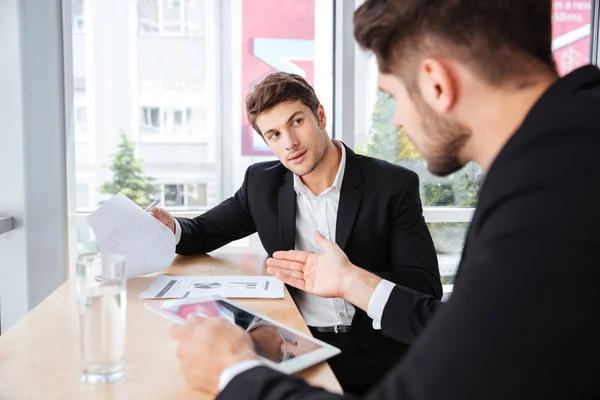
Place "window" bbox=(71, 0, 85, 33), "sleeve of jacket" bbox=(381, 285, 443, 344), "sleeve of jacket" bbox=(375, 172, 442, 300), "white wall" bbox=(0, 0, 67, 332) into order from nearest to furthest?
"sleeve of jacket" bbox=(381, 285, 443, 344) → "sleeve of jacket" bbox=(375, 172, 442, 300) → "white wall" bbox=(0, 0, 67, 332) → "window" bbox=(71, 0, 85, 33)

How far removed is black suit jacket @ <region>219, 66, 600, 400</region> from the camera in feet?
1.65

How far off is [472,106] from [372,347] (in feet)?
3.65

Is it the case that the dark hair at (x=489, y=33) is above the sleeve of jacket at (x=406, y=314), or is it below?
above

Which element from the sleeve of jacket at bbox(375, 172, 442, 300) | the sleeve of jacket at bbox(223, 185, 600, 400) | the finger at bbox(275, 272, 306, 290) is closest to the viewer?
the sleeve of jacket at bbox(223, 185, 600, 400)

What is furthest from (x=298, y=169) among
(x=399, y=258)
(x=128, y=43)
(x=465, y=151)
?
(x=128, y=43)

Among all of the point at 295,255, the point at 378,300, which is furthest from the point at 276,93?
the point at 378,300

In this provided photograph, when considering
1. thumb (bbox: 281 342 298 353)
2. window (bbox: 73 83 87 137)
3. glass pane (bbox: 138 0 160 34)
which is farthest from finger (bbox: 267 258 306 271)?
glass pane (bbox: 138 0 160 34)

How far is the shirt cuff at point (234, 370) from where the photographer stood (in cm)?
72

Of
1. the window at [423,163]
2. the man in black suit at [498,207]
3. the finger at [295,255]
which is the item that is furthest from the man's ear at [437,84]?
the window at [423,163]

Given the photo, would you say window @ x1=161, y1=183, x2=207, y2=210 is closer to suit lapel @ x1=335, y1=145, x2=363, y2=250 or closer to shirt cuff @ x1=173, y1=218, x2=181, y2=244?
shirt cuff @ x1=173, y1=218, x2=181, y2=244

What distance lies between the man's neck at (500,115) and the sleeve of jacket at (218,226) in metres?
1.25

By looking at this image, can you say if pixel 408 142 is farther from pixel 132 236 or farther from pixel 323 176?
pixel 132 236

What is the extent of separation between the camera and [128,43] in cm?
295

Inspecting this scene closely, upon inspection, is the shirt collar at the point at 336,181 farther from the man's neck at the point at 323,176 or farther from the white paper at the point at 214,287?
the white paper at the point at 214,287
